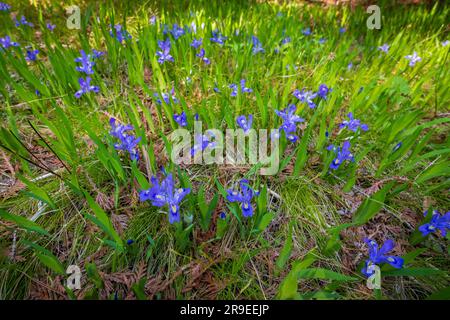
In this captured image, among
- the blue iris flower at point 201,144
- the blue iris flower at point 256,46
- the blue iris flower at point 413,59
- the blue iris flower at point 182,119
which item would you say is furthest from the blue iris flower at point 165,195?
the blue iris flower at point 413,59

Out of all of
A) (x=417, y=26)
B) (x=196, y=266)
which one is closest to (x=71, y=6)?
(x=196, y=266)

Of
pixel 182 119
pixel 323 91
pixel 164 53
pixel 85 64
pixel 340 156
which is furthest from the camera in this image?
pixel 164 53

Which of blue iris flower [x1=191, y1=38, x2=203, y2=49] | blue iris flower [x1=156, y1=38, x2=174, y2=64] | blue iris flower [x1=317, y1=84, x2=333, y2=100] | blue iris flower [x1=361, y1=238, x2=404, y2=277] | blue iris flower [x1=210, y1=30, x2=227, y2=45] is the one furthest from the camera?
blue iris flower [x1=210, y1=30, x2=227, y2=45]

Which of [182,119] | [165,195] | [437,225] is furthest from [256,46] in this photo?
[437,225]

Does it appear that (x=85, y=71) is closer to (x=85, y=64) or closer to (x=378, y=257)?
(x=85, y=64)

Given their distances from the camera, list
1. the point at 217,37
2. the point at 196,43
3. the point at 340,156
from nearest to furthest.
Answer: the point at 340,156 < the point at 196,43 < the point at 217,37

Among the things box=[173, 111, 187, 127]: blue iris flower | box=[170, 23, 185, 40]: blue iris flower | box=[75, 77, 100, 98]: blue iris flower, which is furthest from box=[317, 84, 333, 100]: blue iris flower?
box=[75, 77, 100, 98]: blue iris flower

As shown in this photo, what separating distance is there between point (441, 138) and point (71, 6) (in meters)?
3.67

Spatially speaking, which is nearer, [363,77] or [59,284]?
[59,284]

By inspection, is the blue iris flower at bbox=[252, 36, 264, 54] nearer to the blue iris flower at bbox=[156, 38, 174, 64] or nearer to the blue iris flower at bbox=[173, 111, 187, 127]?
the blue iris flower at bbox=[156, 38, 174, 64]

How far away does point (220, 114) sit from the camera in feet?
5.88
